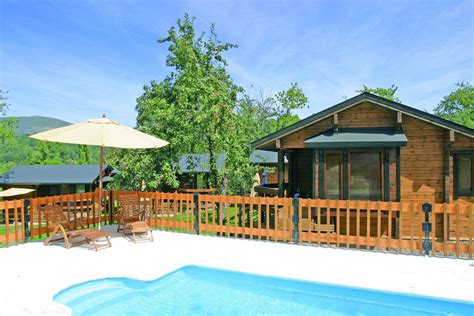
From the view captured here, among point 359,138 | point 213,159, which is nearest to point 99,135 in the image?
point 359,138

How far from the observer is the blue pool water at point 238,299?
5.13 m

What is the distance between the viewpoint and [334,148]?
1041 centimetres

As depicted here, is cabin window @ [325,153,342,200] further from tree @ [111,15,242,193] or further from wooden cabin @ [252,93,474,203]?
tree @ [111,15,242,193]

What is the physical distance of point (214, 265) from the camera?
22.9ft

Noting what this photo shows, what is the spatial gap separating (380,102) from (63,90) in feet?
90.9

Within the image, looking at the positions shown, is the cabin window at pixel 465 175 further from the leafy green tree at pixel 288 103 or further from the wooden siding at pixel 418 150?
the leafy green tree at pixel 288 103

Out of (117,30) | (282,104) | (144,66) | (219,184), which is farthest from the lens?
(282,104)

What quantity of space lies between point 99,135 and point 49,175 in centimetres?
2308

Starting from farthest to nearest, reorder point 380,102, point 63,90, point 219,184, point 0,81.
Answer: point 63,90, point 0,81, point 219,184, point 380,102

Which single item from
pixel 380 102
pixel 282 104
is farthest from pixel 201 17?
pixel 282 104

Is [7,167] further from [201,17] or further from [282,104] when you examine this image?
[282,104]

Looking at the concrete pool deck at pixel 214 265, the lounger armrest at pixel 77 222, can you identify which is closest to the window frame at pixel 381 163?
the concrete pool deck at pixel 214 265

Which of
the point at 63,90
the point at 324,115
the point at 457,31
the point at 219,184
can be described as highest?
the point at 457,31

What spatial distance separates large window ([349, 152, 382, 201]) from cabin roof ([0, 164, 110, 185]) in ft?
70.6
